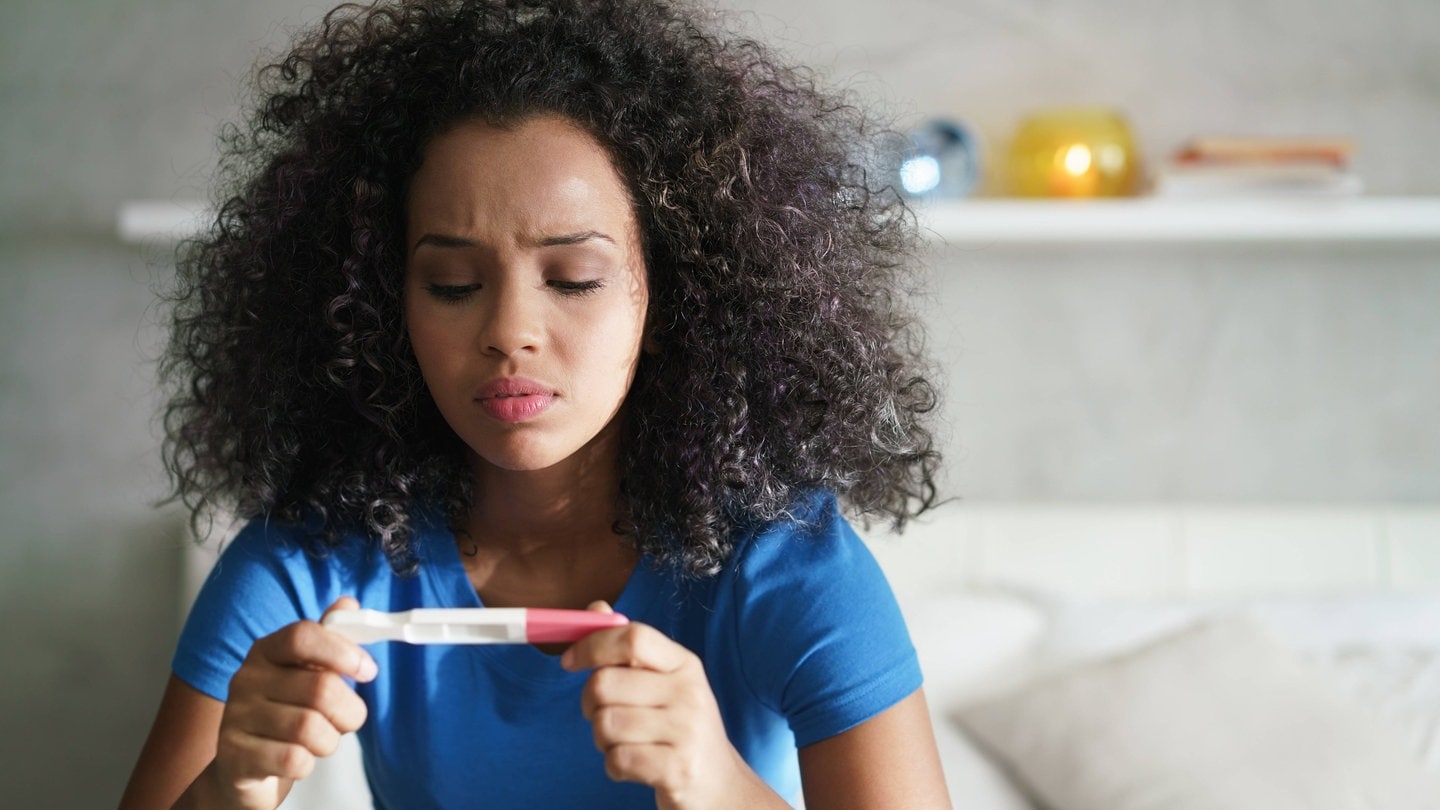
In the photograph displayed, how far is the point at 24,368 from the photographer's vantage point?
226 centimetres

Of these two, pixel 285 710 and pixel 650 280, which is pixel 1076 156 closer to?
pixel 650 280

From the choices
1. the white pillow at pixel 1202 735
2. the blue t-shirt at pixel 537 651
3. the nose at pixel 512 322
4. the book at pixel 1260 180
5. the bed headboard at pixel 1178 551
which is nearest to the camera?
the nose at pixel 512 322

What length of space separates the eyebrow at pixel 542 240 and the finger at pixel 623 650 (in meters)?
0.27

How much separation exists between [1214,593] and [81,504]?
2.03m

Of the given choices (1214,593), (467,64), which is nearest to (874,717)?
(467,64)

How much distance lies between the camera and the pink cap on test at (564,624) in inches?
28.1

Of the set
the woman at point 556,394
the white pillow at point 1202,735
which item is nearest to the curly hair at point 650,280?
the woman at point 556,394

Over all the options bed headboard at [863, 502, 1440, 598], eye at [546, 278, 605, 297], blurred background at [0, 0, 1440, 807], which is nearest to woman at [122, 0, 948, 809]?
eye at [546, 278, 605, 297]

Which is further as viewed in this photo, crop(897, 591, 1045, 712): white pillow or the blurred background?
the blurred background

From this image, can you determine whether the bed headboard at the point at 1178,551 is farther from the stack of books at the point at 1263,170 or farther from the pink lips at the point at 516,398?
the pink lips at the point at 516,398

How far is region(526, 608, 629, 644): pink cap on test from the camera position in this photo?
2.34ft

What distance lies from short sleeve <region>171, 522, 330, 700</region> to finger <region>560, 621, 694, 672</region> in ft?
1.17

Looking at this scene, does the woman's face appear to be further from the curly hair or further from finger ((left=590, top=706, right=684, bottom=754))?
finger ((left=590, top=706, right=684, bottom=754))

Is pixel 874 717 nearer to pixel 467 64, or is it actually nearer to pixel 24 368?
pixel 467 64
